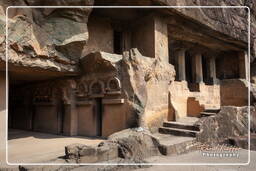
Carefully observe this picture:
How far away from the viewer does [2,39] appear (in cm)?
679

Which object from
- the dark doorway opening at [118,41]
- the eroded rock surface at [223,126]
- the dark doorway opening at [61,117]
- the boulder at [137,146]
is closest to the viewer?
the boulder at [137,146]

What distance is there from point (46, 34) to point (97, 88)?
9.56 feet

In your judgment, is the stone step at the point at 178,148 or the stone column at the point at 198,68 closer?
the stone step at the point at 178,148

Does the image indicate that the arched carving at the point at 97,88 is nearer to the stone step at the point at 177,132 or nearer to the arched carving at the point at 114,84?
the arched carving at the point at 114,84

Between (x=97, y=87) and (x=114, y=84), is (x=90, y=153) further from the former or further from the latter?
(x=97, y=87)

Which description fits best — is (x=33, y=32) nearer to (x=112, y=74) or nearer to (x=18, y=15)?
(x=18, y=15)

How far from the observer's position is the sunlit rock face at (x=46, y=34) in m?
7.22

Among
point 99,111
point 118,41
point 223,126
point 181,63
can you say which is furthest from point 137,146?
point 181,63

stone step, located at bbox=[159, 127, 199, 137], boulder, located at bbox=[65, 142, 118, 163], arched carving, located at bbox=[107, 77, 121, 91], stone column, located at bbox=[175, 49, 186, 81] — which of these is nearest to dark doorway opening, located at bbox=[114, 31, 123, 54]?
stone column, located at bbox=[175, 49, 186, 81]

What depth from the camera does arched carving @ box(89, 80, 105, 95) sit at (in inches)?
352

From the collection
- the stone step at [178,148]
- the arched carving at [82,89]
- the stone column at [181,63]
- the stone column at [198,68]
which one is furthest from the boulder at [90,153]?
the stone column at [198,68]

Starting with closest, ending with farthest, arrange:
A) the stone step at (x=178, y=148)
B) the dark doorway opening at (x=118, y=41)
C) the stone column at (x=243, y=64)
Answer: the stone step at (x=178, y=148), the dark doorway opening at (x=118, y=41), the stone column at (x=243, y=64)

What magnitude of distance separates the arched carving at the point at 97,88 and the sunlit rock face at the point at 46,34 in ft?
3.55

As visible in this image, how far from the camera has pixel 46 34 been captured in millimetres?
8156
